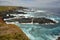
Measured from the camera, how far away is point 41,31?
4.05 meters

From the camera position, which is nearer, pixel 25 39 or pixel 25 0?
pixel 25 39

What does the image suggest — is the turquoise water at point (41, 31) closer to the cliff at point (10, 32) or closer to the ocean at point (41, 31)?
the ocean at point (41, 31)

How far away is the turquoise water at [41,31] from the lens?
395 cm

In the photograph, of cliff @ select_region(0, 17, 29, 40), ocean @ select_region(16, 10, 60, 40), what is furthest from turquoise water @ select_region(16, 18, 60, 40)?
cliff @ select_region(0, 17, 29, 40)

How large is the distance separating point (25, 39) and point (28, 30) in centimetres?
30

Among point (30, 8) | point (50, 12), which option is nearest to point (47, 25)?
point (50, 12)

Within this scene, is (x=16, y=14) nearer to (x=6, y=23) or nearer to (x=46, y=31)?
(x=6, y=23)

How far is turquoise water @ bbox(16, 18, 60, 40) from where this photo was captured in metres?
3.95

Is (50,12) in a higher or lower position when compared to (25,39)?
higher

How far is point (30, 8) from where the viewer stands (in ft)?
14.0

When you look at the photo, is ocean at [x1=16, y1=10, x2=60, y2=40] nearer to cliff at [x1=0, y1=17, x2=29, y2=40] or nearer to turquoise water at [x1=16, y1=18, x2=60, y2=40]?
turquoise water at [x1=16, y1=18, x2=60, y2=40]

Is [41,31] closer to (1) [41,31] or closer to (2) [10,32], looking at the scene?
(1) [41,31]

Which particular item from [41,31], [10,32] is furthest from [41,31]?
[10,32]

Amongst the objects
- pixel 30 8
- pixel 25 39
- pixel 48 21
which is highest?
pixel 30 8
